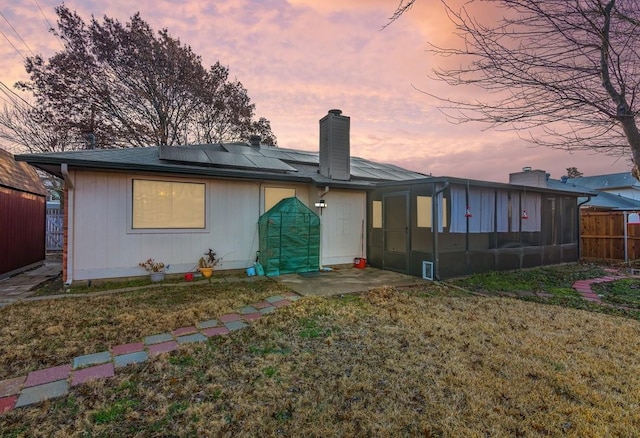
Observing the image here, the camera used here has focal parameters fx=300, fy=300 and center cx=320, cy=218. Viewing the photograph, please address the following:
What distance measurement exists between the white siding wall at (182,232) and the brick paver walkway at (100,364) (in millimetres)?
3148

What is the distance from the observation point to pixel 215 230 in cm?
714

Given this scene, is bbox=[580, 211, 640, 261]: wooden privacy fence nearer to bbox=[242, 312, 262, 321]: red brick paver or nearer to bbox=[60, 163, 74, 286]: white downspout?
bbox=[242, 312, 262, 321]: red brick paver

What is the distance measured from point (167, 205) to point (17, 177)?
552cm

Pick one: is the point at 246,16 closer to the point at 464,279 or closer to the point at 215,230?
the point at 215,230

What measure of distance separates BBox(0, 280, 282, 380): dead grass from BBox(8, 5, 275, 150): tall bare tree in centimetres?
950

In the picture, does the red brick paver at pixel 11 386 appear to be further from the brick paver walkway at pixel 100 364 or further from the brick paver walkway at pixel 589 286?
the brick paver walkway at pixel 589 286

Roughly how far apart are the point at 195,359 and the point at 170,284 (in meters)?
3.66

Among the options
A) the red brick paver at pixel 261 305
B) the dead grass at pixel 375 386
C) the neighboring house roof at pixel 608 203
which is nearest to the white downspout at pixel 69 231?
the red brick paver at pixel 261 305

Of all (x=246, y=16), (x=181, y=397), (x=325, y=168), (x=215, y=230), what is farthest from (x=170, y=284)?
(x=246, y=16)

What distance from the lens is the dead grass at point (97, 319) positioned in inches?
123

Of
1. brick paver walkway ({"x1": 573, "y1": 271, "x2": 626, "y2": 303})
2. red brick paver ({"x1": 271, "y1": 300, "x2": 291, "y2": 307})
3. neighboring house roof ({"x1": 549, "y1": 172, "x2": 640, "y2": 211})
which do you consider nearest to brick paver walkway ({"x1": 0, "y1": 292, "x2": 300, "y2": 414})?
red brick paver ({"x1": 271, "y1": 300, "x2": 291, "y2": 307})

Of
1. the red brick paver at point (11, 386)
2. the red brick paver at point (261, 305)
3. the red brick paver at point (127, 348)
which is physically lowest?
the red brick paver at point (11, 386)

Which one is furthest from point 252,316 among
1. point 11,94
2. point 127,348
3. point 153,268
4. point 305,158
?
point 11,94

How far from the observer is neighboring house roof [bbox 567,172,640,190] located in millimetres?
26984
